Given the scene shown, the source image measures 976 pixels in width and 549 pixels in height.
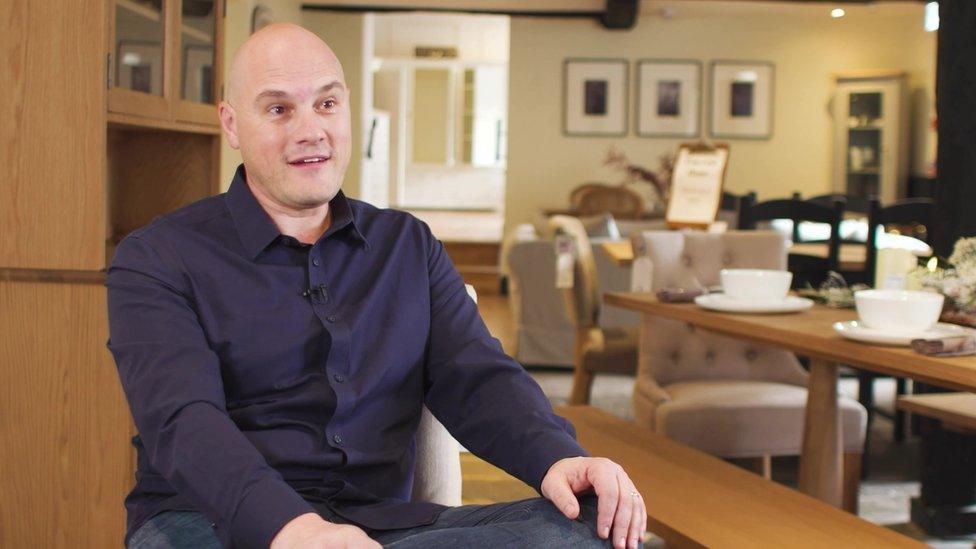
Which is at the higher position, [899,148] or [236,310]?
[899,148]

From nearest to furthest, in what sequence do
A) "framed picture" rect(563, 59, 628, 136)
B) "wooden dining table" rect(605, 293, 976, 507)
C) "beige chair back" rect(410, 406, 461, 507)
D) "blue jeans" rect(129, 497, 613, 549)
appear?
"blue jeans" rect(129, 497, 613, 549)
"beige chair back" rect(410, 406, 461, 507)
"wooden dining table" rect(605, 293, 976, 507)
"framed picture" rect(563, 59, 628, 136)

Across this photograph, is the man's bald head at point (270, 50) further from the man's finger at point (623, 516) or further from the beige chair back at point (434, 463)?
the man's finger at point (623, 516)

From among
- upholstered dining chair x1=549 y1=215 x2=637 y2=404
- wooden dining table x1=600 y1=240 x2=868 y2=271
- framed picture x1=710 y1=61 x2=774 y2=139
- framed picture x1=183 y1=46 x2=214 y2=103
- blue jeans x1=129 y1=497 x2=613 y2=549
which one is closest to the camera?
blue jeans x1=129 y1=497 x2=613 y2=549

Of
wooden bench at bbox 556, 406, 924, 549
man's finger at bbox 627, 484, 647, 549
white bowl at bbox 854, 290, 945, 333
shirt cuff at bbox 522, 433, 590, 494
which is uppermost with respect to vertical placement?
white bowl at bbox 854, 290, 945, 333

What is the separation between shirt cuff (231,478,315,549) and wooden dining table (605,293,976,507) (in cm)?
121

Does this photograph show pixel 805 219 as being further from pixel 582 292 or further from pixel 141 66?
pixel 141 66

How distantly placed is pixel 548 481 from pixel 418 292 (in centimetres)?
41

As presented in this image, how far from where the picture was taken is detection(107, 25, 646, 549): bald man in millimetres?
1495

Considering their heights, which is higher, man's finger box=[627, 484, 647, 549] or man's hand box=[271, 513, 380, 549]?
man's hand box=[271, 513, 380, 549]

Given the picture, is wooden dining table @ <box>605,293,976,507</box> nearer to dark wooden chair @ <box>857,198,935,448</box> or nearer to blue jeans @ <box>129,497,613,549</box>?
blue jeans @ <box>129,497,613,549</box>

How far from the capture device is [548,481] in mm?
1530

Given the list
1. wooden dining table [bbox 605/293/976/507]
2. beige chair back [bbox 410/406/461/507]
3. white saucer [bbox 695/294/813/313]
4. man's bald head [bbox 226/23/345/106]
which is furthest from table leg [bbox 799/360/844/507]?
man's bald head [bbox 226/23/345/106]

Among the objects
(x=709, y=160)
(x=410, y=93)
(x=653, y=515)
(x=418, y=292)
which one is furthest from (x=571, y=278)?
(x=410, y=93)

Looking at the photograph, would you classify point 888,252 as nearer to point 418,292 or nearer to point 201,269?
point 418,292
